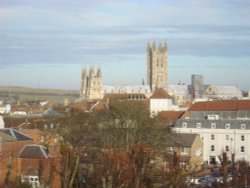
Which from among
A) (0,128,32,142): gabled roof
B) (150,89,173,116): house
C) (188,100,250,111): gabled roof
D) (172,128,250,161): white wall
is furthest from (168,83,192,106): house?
(0,128,32,142): gabled roof

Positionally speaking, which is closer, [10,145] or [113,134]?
[10,145]

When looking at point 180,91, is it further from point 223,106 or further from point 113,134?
point 113,134

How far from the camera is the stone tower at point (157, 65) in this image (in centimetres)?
18712

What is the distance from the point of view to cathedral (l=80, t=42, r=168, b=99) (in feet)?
577

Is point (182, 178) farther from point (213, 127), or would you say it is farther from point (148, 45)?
point (148, 45)

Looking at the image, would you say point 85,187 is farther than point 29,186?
Yes

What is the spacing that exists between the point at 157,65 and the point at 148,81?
22.0ft

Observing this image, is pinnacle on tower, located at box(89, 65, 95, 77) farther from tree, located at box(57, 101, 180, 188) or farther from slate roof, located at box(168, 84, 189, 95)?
tree, located at box(57, 101, 180, 188)

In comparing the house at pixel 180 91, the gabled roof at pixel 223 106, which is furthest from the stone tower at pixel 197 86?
the gabled roof at pixel 223 106

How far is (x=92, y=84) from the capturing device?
178250mm

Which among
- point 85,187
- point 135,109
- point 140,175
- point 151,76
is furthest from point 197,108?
point 151,76

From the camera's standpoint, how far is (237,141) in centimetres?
6097

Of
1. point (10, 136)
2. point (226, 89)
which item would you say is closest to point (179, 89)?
point (226, 89)

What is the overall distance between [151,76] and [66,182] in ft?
Result: 573
